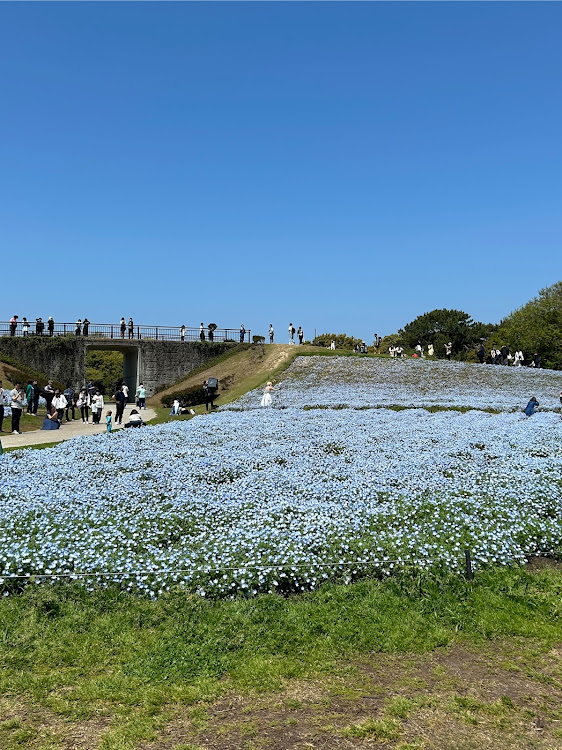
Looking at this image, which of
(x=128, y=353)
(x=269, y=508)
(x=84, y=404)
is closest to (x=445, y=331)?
(x=128, y=353)

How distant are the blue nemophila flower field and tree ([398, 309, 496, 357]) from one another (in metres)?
76.5

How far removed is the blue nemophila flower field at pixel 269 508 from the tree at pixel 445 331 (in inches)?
3012

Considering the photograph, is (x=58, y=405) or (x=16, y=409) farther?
(x=58, y=405)

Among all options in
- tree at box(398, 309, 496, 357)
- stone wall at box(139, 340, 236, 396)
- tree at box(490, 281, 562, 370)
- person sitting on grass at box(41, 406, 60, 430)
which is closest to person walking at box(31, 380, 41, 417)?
person sitting on grass at box(41, 406, 60, 430)

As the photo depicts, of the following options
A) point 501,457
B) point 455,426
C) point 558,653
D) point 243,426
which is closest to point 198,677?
point 558,653

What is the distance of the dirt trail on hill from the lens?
3819 centimetres

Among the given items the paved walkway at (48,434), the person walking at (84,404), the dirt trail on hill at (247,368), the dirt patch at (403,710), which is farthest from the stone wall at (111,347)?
the dirt patch at (403,710)

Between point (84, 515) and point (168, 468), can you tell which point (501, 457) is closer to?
point (168, 468)

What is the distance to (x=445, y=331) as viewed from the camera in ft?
303

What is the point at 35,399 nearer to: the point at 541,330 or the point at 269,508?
the point at 269,508

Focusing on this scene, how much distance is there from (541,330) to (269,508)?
50498 millimetres

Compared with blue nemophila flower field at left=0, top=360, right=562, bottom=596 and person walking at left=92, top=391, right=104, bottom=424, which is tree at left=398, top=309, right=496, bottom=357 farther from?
blue nemophila flower field at left=0, top=360, right=562, bottom=596

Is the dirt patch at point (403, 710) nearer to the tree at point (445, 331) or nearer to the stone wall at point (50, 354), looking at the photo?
the stone wall at point (50, 354)

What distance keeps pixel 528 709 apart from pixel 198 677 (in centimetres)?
307
